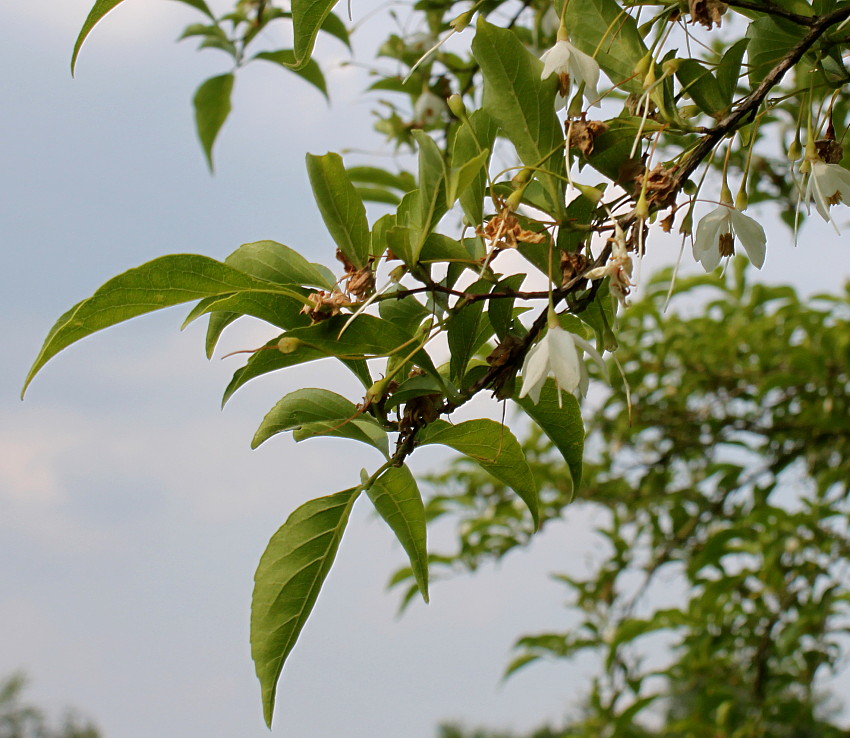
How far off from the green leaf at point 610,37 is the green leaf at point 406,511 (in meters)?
0.27

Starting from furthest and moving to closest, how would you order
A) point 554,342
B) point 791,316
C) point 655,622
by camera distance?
1. point 791,316
2. point 655,622
3. point 554,342

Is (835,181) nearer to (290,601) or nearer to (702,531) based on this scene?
(290,601)

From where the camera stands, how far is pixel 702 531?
1.89m

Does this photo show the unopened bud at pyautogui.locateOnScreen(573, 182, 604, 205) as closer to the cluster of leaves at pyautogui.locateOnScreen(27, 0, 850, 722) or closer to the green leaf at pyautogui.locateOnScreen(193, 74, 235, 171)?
the cluster of leaves at pyautogui.locateOnScreen(27, 0, 850, 722)

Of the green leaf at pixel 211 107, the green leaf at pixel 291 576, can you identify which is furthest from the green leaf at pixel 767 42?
the green leaf at pixel 211 107

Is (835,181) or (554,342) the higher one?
(835,181)

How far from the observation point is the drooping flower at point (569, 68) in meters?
0.47

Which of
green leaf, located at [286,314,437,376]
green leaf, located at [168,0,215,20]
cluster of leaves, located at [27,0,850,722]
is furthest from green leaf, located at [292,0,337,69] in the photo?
green leaf, located at [168,0,215,20]

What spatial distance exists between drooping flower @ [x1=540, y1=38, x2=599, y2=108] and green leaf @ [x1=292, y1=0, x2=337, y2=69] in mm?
117

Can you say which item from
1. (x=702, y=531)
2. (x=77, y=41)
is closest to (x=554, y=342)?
(x=77, y=41)

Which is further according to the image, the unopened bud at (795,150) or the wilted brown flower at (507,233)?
the unopened bud at (795,150)

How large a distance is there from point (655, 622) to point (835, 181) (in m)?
1.14

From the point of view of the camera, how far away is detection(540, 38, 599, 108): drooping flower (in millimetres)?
471

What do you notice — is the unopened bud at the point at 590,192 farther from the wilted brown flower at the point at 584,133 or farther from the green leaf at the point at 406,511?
the green leaf at the point at 406,511
